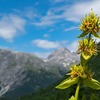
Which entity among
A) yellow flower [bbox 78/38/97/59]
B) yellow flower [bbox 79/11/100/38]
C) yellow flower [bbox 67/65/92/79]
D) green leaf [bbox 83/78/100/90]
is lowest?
green leaf [bbox 83/78/100/90]

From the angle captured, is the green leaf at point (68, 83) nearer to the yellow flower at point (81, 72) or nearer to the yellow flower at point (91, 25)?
the yellow flower at point (81, 72)

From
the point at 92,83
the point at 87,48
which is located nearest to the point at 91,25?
the point at 87,48

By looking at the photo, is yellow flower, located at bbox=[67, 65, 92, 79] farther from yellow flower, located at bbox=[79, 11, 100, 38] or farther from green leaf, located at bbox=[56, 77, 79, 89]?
yellow flower, located at bbox=[79, 11, 100, 38]

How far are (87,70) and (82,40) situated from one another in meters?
0.52

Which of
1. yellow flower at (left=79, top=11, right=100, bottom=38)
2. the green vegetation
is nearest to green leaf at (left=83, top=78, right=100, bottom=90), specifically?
the green vegetation

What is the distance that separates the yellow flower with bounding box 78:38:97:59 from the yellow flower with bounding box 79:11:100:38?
0.13 meters

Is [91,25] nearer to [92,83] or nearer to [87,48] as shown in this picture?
[87,48]

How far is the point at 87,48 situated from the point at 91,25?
1.16 ft

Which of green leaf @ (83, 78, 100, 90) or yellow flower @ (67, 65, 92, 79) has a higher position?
yellow flower @ (67, 65, 92, 79)

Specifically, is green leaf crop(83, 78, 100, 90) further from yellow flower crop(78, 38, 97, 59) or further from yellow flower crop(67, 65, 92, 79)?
yellow flower crop(78, 38, 97, 59)

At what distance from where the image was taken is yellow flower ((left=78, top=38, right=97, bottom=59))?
16.4 feet

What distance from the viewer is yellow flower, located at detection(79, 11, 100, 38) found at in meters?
5.02

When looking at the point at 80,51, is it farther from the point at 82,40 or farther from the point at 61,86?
the point at 61,86

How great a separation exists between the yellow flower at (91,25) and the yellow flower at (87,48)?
13 cm
